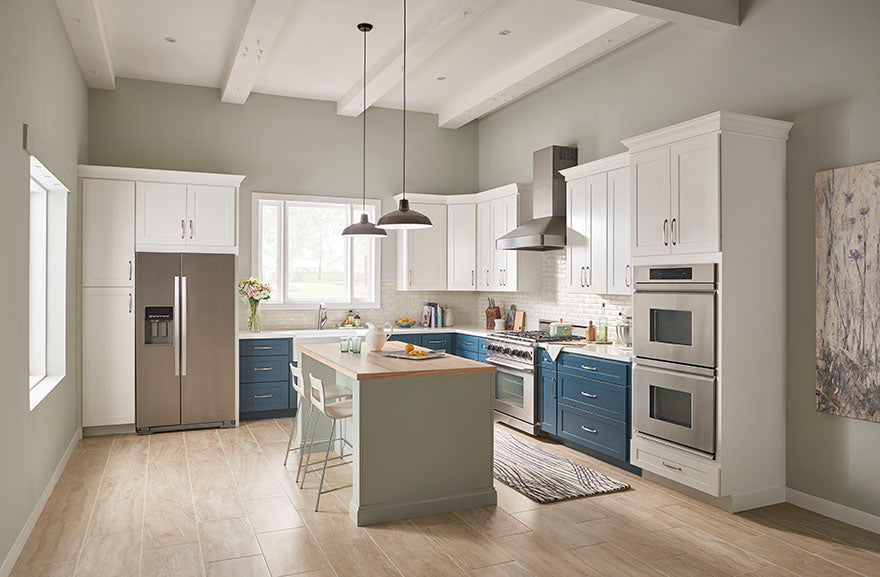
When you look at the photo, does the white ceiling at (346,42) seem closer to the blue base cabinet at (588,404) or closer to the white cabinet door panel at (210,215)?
the white cabinet door panel at (210,215)

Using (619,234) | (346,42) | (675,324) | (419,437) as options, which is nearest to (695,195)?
(675,324)

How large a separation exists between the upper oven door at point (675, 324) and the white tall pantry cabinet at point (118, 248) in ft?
13.2

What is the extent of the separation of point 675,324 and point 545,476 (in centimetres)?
142

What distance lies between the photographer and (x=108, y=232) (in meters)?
5.76

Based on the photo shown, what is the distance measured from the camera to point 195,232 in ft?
19.8

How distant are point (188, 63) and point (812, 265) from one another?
5.49m

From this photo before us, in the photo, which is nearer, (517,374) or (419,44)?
(419,44)

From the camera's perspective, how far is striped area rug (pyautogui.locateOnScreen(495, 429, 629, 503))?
427 centimetres

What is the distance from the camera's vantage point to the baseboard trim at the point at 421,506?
375 centimetres

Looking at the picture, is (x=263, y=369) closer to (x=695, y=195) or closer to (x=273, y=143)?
(x=273, y=143)

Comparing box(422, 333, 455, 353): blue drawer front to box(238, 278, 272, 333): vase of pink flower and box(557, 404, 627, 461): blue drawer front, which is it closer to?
box(238, 278, 272, 333): vase of pink flower

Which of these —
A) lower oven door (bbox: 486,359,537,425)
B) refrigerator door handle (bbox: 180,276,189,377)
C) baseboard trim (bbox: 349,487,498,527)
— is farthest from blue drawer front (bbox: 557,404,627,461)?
refrigerator door handle (bbox: 180,276,189,377)

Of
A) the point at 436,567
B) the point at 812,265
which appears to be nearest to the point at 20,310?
the point at 436,567

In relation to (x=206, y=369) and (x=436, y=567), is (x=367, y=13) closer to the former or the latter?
(x=206, y=369)
